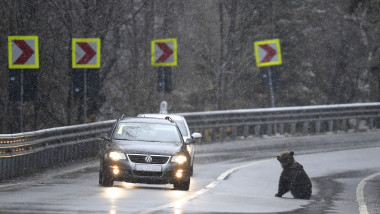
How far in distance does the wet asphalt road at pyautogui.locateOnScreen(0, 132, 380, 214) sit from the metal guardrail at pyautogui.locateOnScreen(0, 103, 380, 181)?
1.17 feet

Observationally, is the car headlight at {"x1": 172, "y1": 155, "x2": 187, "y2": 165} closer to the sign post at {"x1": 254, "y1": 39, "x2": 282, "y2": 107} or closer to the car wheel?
the car wheel

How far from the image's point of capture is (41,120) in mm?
35312

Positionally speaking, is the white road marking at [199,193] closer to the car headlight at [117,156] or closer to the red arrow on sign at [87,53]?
the car headlight at [117,156]

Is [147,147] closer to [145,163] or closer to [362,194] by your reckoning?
[145,163]

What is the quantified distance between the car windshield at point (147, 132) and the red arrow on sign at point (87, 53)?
7.11m

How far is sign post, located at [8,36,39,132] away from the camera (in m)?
26.5

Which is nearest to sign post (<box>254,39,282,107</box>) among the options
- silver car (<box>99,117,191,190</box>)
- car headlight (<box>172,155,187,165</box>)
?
silver car (<box>99,117,191,190</box>)

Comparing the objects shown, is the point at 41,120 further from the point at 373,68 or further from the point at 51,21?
the point at 373,68

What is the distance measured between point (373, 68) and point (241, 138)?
15149mm

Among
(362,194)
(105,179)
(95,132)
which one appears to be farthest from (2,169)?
(95,132)

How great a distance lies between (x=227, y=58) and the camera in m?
49.2

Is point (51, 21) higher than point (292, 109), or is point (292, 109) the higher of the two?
point (51, 21)

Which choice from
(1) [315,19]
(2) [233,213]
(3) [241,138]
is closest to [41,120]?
(3) [241,138]

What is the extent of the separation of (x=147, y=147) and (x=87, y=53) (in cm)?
884
